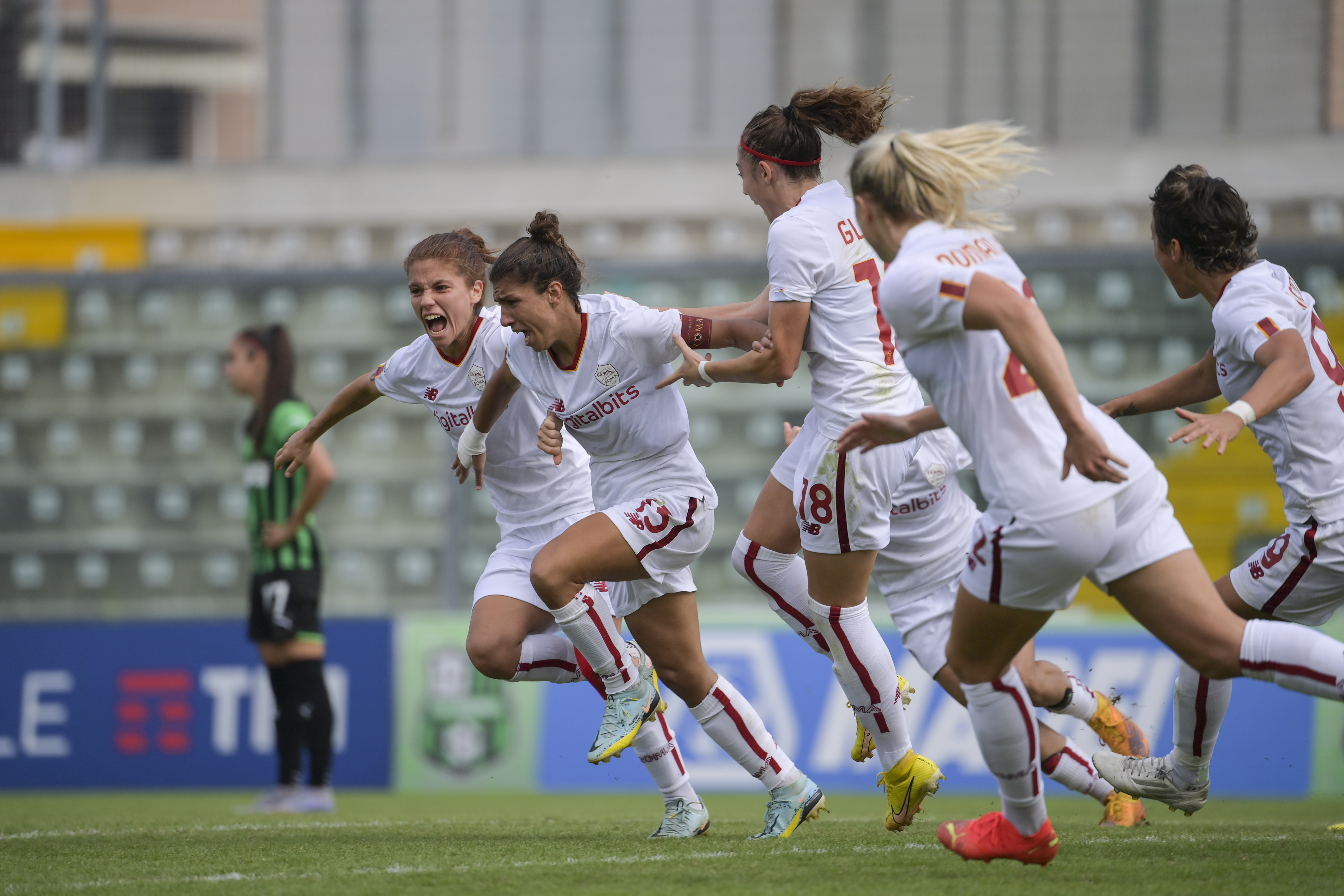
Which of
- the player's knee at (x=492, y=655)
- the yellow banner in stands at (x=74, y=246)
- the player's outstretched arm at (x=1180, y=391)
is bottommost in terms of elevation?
the player's knee at (x=492, y=655)

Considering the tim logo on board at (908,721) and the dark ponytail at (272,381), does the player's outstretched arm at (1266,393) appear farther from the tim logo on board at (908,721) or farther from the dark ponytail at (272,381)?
the dark ponytail at (272,381)

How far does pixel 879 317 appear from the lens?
5.01m

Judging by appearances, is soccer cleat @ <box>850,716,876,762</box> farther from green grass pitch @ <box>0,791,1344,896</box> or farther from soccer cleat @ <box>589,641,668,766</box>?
soccer cleat @ <box>589,641,668,766</box>

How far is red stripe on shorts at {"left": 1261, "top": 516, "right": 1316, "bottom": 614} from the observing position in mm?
4723

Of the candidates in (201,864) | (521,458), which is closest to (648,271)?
(521,458)

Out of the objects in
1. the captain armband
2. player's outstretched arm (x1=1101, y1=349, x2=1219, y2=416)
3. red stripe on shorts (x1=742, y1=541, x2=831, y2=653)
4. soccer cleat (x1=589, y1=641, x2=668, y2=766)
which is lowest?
soccer cleat (x1=589, y1=641, x2=668, y2=766)

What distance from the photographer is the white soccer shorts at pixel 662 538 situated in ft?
16.3

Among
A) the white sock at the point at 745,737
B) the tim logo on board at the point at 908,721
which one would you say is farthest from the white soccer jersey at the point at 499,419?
the tim logo on board at the point at 908,721

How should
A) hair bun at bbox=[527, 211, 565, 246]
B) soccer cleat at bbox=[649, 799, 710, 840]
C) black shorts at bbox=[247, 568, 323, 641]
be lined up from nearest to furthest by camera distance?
hair bun at bbox=[527, 211, 565, 246], soccer cleat at bbox=[649, 799, 710, 840], black shorts at bbox=[247, 568, 323, 641]

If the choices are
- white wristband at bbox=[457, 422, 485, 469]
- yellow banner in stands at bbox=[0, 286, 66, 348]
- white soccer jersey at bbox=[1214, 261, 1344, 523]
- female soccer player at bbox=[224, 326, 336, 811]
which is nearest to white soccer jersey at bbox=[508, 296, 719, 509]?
white wristband at bbox=[457, 422, 485, 469]

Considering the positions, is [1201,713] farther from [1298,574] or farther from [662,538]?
[662,538]

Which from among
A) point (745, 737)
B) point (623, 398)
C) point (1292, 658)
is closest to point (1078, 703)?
point (745, 737)

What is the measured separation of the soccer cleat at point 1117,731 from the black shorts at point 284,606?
419 cm

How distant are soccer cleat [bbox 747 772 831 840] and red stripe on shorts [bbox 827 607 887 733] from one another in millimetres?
365
